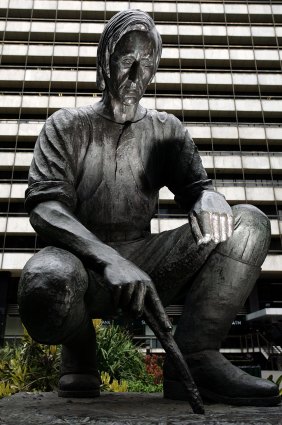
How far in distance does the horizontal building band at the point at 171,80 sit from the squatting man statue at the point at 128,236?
25653mm

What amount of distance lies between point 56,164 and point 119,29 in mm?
679

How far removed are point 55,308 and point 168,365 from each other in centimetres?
64

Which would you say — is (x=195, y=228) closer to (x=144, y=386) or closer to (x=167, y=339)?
(x=167, y=339)

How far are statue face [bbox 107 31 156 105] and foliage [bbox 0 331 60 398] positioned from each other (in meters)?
4.56

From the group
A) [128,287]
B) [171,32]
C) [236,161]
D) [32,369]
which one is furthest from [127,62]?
[171,32]

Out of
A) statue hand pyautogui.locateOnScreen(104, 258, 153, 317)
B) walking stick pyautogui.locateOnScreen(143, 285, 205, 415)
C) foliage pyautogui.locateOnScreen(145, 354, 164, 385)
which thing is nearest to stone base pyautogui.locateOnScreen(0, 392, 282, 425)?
walking stick pyautogui.locateOnScreen(143, 285, 205, 415)

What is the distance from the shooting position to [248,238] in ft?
5.58

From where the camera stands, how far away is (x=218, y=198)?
1.75m

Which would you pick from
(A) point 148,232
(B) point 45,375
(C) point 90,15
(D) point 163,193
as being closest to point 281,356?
(D) point 163,193

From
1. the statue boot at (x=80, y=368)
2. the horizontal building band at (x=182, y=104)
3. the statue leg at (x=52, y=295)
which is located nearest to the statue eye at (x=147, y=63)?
the statue leg at (x=52, y=295)

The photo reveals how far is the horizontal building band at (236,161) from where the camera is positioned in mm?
24516

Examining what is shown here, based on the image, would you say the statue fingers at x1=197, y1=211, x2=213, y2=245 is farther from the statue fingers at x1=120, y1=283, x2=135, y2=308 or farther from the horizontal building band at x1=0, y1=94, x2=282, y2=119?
the horizontal building band at x1=0, y1=94, x2=282, y2=119

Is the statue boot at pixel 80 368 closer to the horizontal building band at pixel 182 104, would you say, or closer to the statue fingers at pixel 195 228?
the statue fingers at pixel 195 228

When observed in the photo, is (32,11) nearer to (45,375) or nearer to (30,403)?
(45,375)
